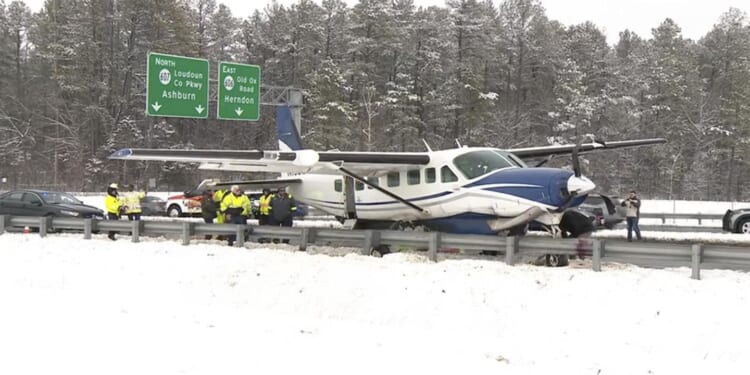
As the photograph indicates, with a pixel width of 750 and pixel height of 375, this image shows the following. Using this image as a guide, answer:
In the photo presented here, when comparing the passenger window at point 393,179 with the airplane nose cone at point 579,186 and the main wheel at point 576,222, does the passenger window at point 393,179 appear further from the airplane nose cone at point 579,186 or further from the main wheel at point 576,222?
the airplane nose cone at point 579,186

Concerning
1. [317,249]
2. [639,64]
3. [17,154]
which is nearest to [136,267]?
[317,249]

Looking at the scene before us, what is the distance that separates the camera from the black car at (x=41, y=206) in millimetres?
20906

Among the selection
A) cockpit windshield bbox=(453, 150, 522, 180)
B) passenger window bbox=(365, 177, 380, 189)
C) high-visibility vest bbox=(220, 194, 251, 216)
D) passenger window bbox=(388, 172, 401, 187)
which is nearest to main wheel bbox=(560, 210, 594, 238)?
cockpit windshield bbox=(453, 150, 522, 180)

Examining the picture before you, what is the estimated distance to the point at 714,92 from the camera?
6062 cm

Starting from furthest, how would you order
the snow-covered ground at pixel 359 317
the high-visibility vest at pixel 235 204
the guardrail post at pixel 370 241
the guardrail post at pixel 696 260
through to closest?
the high-visibility vest at pixel 235 204, the guardrail post at pixel 370 241, the guardrail post at pixel 696 260, the snow-covered ground at pixel 359 317

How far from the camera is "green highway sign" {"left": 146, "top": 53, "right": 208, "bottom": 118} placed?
25328mm

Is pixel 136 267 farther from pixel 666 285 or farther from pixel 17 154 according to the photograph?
pixel 17 154

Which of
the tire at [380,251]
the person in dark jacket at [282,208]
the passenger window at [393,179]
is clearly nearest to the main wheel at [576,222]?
the tire at [380,251]

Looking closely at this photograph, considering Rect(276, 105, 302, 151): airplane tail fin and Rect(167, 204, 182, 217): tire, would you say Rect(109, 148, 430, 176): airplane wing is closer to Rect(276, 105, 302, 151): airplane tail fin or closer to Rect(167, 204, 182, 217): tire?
Rect(276, 105, 302, 151): airplane tail fin

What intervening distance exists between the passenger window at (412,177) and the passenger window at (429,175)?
30cm

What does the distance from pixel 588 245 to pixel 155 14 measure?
153 feet

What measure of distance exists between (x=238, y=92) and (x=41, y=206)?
32.0ft

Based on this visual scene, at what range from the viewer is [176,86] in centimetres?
2602

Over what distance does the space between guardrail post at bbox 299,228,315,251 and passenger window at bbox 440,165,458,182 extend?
11.4ft
